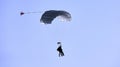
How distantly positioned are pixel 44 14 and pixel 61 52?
4.31 meters

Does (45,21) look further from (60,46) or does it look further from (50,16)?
(60,46)

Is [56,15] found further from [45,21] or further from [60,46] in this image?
[60,46]

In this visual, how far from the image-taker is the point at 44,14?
26.2m

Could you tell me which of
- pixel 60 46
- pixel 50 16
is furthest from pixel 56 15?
pixel 60 46

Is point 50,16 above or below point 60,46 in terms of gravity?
above

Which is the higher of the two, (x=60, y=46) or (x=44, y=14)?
(x=44, y=14)

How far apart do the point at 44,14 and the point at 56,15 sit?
46.0 inches

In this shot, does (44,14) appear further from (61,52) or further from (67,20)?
(61,52)

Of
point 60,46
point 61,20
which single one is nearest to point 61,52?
point 60,46

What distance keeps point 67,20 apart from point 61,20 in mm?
791

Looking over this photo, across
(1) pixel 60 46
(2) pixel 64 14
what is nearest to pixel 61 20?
(2) pixel 64 14

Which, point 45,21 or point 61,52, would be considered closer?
point 45,21

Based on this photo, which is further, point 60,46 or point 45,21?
point 60,46

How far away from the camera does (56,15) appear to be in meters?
26.1
